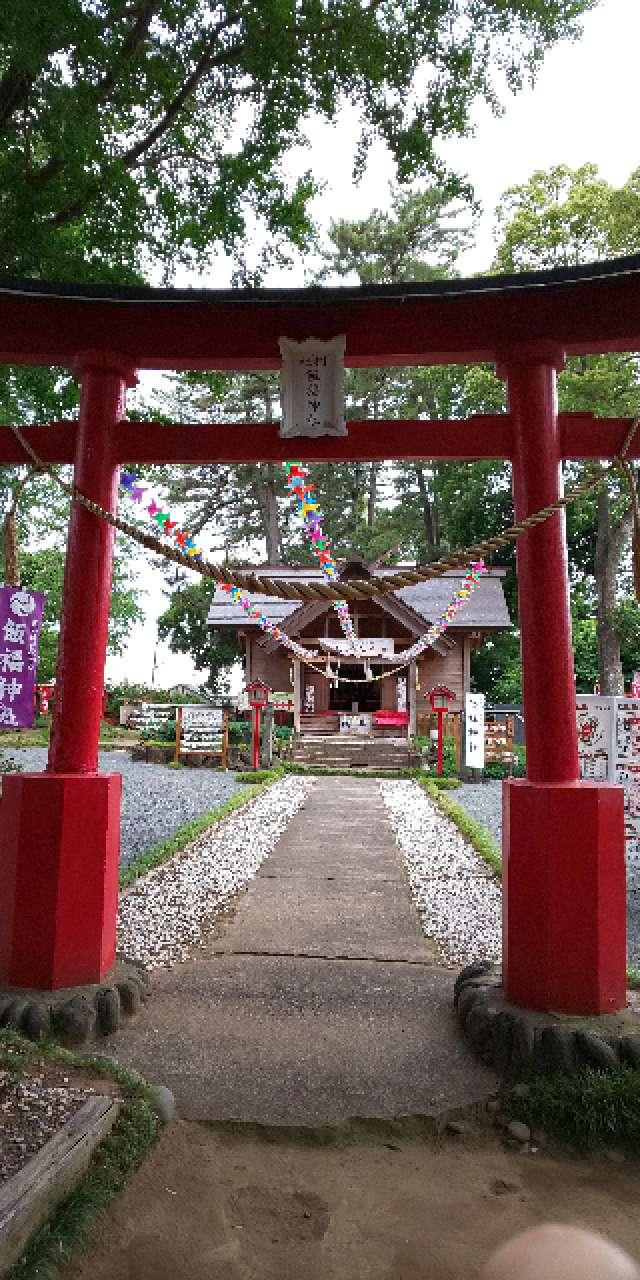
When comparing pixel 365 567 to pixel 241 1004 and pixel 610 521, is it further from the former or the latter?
pixel 241 1004

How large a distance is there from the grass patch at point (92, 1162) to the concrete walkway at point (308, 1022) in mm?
218

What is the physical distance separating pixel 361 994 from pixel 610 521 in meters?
22.1

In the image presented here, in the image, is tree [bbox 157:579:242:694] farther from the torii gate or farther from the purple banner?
the torii gate

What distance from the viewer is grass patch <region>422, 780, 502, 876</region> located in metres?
8.02

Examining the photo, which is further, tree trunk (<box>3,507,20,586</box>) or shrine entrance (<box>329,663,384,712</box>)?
shrine entrance (<box>329,663,384,712</box>)

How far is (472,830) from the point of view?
379 inches

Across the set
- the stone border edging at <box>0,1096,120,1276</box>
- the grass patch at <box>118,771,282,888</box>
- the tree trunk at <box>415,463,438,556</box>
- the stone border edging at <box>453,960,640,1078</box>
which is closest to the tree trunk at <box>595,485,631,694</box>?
the tree trunk at <box>415,463,438,556</box>

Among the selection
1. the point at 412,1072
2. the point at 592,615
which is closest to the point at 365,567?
the point at 592,615

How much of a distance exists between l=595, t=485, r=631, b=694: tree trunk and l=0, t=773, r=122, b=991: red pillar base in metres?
19.7

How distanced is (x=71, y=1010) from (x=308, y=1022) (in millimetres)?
1171

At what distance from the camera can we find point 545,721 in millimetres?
3857

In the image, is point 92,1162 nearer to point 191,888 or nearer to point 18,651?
point 18,651

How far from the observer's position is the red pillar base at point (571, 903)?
140 inches

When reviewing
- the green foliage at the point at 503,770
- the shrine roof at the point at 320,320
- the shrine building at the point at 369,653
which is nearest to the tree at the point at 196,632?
the shrine building at the point at 369,653
